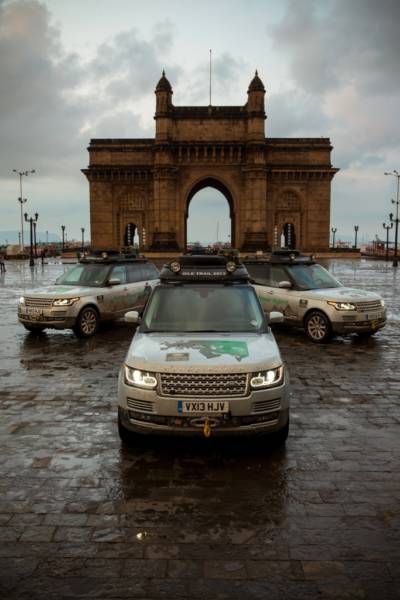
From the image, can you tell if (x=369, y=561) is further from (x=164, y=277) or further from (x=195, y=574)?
(x=164, y=277)

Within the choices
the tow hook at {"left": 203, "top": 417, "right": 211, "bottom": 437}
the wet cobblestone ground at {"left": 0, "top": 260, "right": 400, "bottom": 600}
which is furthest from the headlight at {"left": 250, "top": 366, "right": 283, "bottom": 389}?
the wet cobblestone ground at {"left": 0, "top": 260, "right": 400, "bottom": 600}

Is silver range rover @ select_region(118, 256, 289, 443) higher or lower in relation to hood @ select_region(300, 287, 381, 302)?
lower

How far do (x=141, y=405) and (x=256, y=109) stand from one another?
50.2 m

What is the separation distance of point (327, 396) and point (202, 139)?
4825 centimetres

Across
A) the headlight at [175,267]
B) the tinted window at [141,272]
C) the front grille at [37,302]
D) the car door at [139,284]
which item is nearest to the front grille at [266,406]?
the headlight at [175,267]

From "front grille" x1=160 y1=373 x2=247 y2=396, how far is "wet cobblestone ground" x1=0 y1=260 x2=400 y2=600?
2.29 ft

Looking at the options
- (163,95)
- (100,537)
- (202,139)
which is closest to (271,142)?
(202,139)

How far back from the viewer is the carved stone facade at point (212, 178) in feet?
169

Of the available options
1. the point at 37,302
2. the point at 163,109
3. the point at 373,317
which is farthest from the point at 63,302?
the point at 163,109

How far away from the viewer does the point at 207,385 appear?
4.79 metres

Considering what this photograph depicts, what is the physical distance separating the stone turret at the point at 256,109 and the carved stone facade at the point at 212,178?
93 mm

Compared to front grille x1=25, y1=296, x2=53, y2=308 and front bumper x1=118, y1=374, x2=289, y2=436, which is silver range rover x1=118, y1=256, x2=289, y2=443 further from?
front grille x1=25, y1=296, x2=53, y2=308

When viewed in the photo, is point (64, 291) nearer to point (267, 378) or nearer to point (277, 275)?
point (277, 275)

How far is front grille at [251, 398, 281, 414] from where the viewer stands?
482 centimetres
